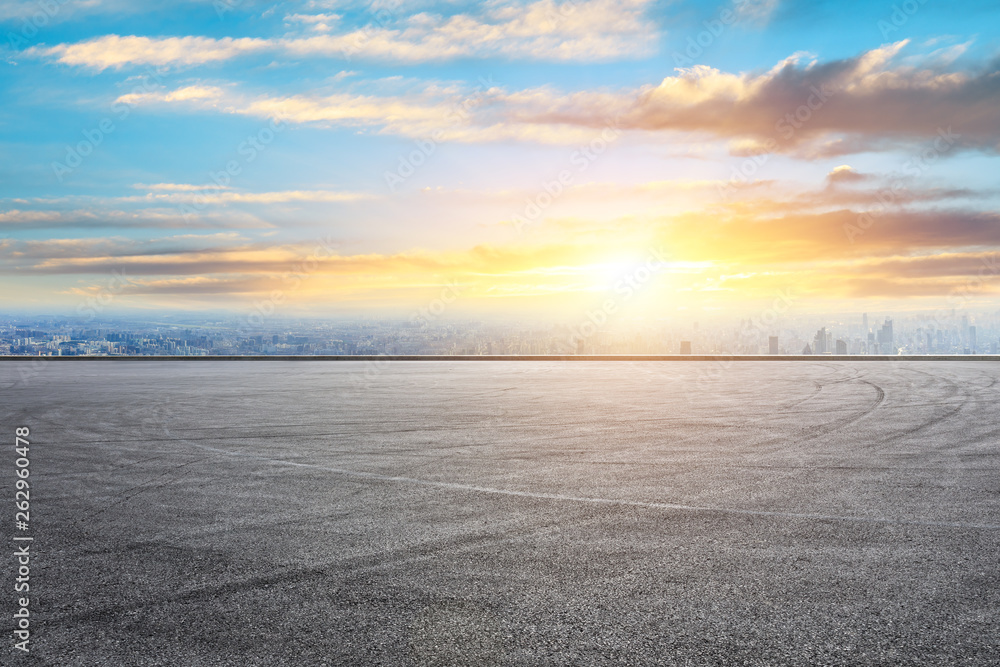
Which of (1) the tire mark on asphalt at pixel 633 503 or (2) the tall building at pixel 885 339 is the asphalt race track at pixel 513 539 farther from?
(2) the tall building at pixel 885 339

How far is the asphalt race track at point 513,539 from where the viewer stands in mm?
4301

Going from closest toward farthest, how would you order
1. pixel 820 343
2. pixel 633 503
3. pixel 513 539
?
pixel 513 539, pixel 633 503, pixel 820 343

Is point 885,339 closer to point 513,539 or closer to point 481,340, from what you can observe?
point 481,340

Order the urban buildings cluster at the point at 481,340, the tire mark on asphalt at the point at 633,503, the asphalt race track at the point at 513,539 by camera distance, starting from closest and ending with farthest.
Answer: the asphalt race track at the point at 513,539 < the tire mark on asphalt at the point at 633,503 < the urban buildings cluster at the point at 481,340

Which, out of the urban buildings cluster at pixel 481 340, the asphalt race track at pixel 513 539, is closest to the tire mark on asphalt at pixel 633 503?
the asphalt race track at pixel 513 539

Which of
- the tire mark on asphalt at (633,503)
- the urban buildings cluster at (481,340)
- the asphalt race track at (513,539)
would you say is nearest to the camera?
the asphalt race track at (513,539)

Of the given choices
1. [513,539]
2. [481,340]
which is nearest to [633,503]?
[513,539]

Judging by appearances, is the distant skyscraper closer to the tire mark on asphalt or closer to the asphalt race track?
the asphalt race track

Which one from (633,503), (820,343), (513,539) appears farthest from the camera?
(820,343)

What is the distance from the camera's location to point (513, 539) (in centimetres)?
625

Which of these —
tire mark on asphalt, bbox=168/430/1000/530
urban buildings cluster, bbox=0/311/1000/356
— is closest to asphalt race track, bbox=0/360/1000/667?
tire mark on asphalt, bbox=168/430/1000/530

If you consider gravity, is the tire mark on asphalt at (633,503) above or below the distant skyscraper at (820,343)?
below

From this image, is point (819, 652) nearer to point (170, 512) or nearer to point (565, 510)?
point (565, 510)

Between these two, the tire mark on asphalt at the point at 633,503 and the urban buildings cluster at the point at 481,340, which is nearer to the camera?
the tire mark on asphalt at the point at 633,503
